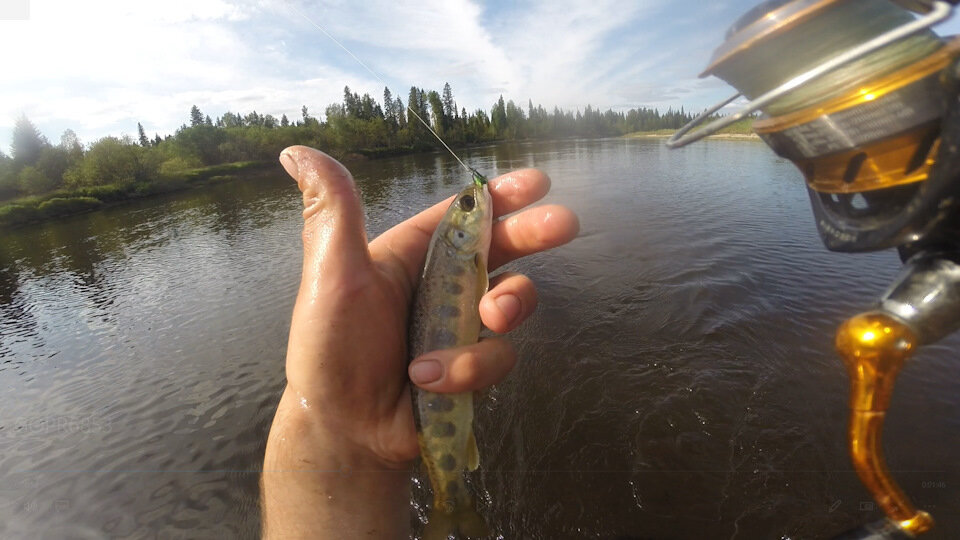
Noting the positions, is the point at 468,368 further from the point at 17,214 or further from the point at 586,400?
the point at 17,214

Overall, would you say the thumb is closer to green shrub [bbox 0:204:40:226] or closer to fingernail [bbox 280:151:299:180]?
fingernail [bbox 280:151:299:180]

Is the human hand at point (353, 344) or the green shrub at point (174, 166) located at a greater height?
the green shrub at point (174, 166)

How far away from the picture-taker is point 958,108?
113 centimetres

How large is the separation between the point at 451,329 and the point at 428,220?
1.44m

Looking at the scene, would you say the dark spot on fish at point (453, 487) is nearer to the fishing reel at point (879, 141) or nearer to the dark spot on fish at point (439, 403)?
the dark spot on fish at point (439, 403)

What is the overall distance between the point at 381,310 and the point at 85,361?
1192 cm

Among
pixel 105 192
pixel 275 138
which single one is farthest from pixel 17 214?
pixel 275 138

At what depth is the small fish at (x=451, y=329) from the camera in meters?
2.98

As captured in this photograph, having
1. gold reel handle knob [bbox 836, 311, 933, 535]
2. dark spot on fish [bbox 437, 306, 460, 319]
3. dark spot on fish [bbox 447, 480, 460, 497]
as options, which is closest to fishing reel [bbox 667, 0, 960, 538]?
gold reel handle knob [bbox 836, 311, 933, 535]

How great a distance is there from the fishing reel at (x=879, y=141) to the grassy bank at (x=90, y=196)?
54054mm

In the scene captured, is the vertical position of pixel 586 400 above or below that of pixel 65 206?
below

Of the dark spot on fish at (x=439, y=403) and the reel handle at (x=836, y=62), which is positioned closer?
the reel handle at (x=836, y=62)

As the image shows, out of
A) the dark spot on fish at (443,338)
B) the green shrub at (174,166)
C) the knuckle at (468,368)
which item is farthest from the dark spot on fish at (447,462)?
the green shrub at (174,166)

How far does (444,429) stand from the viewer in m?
2.99
